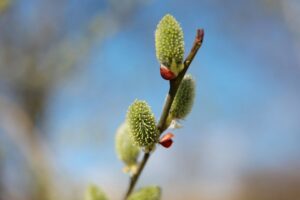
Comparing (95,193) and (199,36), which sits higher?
(199,36)

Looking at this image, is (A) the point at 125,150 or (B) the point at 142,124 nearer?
(B) the point at 142,124

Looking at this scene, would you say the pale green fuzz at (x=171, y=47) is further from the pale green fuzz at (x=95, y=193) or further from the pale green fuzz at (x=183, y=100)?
the pale green fuzz at (x=95, y=193)

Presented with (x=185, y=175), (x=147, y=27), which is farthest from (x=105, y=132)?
(x=185, y=175)

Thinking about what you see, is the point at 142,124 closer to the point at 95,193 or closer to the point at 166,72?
the point at 166,72

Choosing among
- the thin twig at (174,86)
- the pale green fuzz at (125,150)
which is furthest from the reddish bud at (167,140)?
the pale green fuzz at (125,150)

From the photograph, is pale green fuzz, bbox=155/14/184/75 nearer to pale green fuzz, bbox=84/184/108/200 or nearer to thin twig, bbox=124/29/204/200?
thin twig, bbox=124/29/204/200

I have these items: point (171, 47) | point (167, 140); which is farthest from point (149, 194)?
point (171, 47)
